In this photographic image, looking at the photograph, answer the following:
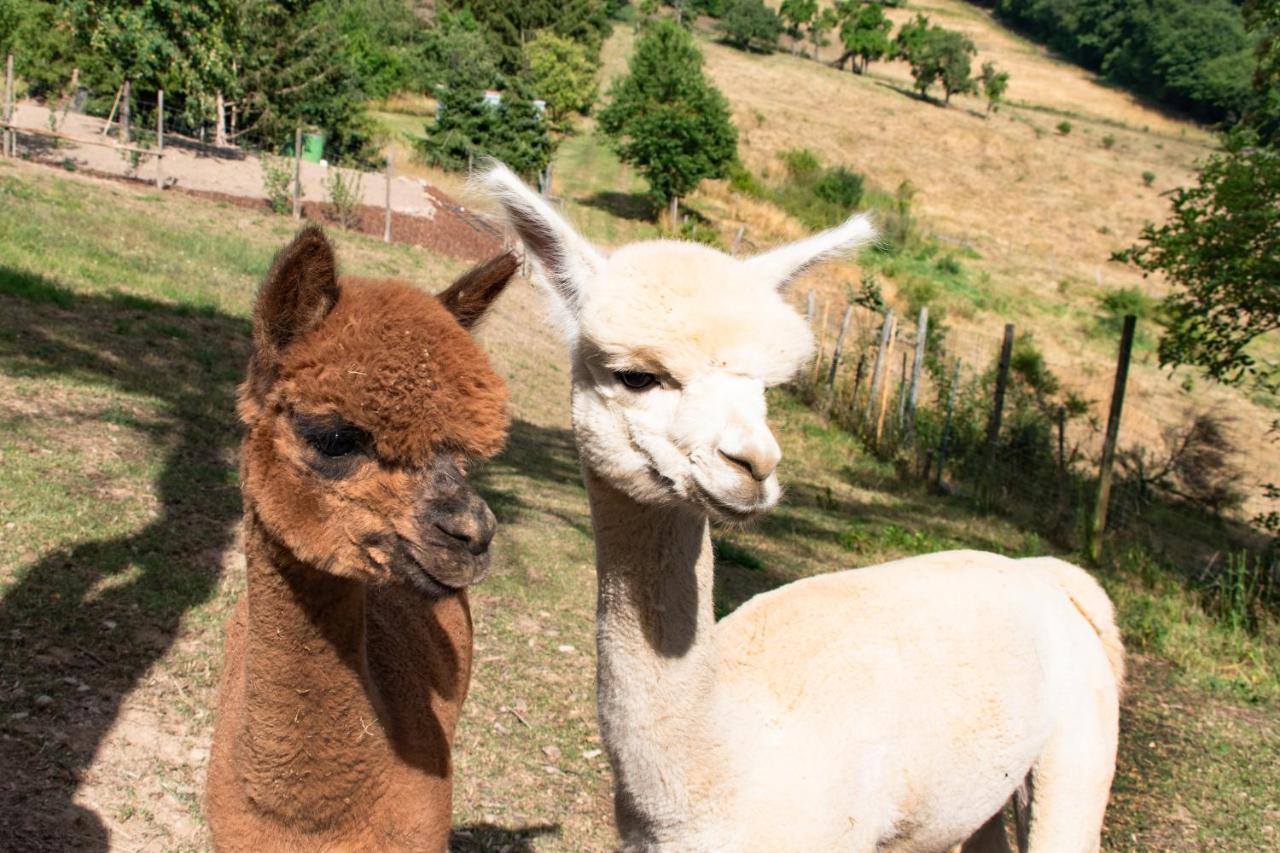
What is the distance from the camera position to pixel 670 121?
144 ft

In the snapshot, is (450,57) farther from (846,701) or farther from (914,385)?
(846,701)

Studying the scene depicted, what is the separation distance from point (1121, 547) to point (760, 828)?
11595mm

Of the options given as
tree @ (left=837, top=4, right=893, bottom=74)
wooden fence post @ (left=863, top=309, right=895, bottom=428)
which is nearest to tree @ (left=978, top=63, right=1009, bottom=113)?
tree @ (left=837, top=4, right=893, bottom=74)

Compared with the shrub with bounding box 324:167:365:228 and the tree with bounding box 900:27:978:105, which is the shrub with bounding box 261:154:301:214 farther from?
the tree with bounding box 900:27:978:105

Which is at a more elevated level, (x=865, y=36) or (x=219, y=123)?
(x=865, y=36)

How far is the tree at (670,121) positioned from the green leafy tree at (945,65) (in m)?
50.8

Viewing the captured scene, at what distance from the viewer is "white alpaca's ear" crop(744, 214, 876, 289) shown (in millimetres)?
3098

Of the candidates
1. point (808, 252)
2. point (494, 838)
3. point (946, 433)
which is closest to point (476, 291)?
point (808, 252)

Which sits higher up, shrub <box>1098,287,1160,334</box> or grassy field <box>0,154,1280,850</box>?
shrub <box>1098,287,1160,334</box>

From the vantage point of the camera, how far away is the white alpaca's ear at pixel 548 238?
3.08m

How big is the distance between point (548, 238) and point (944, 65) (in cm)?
9776

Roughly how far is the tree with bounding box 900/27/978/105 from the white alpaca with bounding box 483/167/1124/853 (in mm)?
96241

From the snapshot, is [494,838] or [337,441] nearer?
[337,441]

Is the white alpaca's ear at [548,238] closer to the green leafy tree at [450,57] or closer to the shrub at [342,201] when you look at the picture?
the shrub at [342,201]
